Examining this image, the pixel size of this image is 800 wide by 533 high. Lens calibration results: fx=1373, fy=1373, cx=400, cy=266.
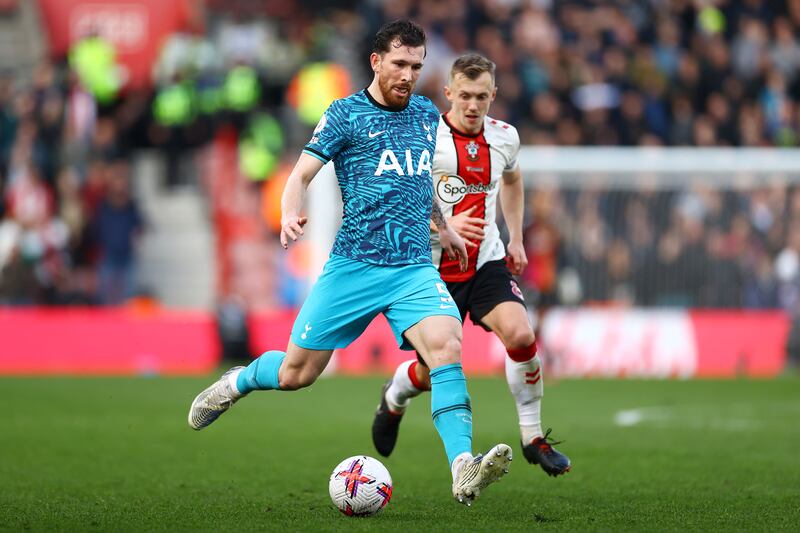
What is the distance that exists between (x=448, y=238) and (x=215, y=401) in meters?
1.64

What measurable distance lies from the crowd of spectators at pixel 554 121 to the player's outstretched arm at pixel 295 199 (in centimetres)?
1122

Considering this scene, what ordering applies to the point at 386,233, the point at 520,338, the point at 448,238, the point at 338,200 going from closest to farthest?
the point at 386,233, the point at 448,238, the point at 520,338, the point at 338,200

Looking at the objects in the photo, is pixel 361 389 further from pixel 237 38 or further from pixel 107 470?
pixel 237 38

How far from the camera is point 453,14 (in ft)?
75.6

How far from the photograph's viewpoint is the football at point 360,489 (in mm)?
6996

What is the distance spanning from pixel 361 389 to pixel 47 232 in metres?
5.94

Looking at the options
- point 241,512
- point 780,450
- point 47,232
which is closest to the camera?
point 241,512

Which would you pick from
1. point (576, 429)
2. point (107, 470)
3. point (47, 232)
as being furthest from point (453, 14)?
point (107, 470)

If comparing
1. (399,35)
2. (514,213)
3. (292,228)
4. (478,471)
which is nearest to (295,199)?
(292,228)

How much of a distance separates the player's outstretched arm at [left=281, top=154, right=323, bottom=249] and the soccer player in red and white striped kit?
1303 mm

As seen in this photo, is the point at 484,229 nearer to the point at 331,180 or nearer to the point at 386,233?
the point at 386,233

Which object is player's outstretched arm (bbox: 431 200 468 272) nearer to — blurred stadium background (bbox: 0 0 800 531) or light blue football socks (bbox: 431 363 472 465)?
light blue football socks (bbox: 431 363 472 465)

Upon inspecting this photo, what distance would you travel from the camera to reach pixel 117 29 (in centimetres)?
2475

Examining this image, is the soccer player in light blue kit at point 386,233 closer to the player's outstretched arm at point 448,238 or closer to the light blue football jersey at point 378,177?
the light blue football jersey at point 378,177
